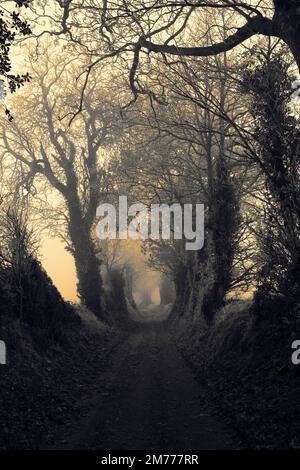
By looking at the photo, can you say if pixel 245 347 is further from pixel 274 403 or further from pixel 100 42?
pixel 100 42

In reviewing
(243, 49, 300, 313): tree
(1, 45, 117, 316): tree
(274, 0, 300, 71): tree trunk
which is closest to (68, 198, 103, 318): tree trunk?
(1, 45, 117, 316): tree

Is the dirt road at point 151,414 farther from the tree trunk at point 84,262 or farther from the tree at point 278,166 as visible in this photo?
the tree trunk at point 84,262

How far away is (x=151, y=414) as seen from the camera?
32.9 feet

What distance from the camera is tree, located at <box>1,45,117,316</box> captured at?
2997 centimetres

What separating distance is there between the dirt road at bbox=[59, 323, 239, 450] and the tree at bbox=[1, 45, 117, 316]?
14490 millimetres

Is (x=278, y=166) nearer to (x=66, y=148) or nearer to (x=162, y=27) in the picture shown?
(x=162, y=27)

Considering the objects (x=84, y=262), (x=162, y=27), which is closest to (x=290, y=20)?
(x=162, y=27)

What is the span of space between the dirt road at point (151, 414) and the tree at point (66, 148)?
47.5 feet

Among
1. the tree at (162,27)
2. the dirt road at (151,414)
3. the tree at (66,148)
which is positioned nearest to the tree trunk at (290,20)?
the tree at (162,27)

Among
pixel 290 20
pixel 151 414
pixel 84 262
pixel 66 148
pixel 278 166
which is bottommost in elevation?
pixel 151 414

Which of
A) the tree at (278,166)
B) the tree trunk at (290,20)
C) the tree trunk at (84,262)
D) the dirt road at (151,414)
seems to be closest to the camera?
the dirt road at (151,414)

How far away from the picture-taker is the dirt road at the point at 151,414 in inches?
322

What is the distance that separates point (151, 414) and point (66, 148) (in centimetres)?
2383
